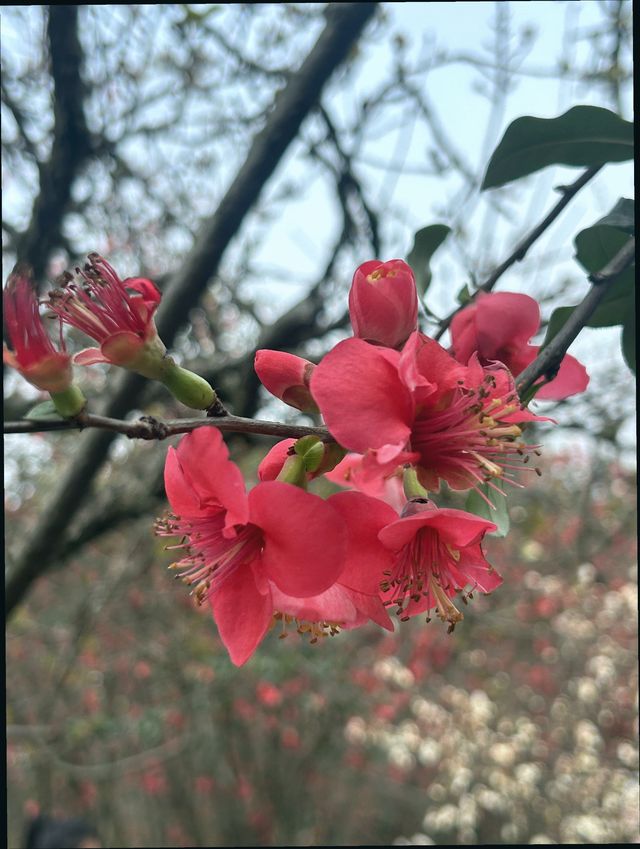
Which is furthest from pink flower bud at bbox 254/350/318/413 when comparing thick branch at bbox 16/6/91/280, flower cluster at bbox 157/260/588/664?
thick branch at bbox 16/6/91/280

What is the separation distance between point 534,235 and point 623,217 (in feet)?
0.23

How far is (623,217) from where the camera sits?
52cm

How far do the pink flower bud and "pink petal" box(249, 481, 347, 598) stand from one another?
0.24 ft

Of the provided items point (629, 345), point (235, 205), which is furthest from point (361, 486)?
point (235, 205)

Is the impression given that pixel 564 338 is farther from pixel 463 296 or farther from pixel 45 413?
pixel 45 413

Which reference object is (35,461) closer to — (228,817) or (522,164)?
(228,817)

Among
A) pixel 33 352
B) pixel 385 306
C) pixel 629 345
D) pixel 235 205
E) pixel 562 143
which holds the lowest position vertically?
pixel 33 352

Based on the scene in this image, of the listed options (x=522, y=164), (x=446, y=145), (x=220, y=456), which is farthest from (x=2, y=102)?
(x=220, y=456)

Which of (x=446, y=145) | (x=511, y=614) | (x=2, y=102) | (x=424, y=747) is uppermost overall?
(x=446, y=145)

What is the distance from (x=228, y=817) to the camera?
4047 millimetres

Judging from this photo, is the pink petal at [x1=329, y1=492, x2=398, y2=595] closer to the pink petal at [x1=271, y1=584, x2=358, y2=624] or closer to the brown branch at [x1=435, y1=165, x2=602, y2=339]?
the pink petal at [x1=271, y1=584, x2=358, y2=624]

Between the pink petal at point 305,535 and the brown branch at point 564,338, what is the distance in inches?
6.0

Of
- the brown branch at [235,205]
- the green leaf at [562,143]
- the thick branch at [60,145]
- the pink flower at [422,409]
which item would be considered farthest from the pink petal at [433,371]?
the thick branch at [60,145]

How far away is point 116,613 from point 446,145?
2.92 meters
